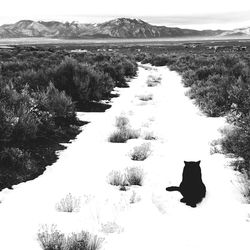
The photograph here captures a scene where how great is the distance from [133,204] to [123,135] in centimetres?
358

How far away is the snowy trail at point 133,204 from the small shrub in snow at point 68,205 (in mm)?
80

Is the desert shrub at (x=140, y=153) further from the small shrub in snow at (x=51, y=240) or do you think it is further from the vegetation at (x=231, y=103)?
the small shrub in snow at (x=51, y=240)

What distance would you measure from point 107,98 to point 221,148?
8301 mm

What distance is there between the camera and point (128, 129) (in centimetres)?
880

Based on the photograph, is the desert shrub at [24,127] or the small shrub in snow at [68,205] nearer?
the small shrub in snow at [68,205]

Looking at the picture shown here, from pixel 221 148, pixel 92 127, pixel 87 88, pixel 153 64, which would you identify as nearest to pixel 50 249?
pixel 221 148

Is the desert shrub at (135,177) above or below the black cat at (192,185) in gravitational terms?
below

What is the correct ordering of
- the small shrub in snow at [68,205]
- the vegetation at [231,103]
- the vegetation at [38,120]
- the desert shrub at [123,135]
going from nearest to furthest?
1. the small shrub in snow at [68,205]
2. the vegetation at [231,103]
3. the vegetation at [38,120]
4. the desert shrub at [123,135]

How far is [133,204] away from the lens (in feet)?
16.0

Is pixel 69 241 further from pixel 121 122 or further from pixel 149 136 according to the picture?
pixel 121 122

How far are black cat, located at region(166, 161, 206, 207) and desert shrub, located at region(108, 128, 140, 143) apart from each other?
10.9 ft

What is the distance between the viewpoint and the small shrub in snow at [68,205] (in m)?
4.68

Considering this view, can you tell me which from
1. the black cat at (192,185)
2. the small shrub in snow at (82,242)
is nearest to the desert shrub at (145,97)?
the black cat at (192,185)

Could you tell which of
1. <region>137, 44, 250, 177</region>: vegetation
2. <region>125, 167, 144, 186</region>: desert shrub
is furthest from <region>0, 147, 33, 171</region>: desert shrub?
<region>137, 44, 250, 177</region>: vegetation
